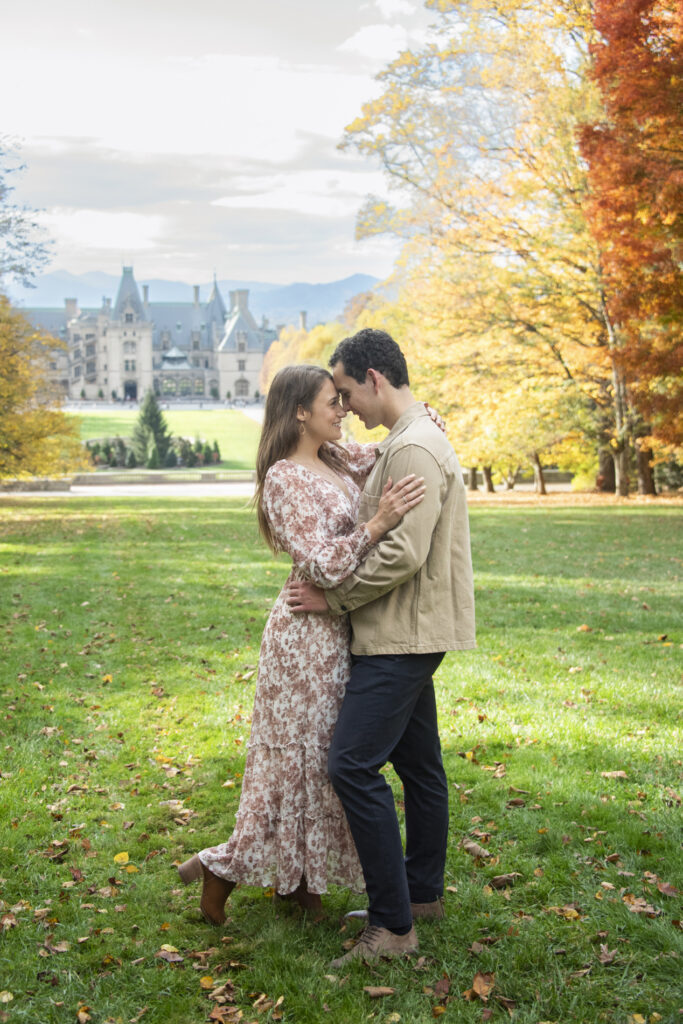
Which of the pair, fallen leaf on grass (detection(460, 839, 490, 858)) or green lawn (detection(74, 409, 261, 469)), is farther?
green lawn (detection(74, 409, 261, 469))

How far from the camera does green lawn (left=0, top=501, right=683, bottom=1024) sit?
10.1ft

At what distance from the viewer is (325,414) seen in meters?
3.34

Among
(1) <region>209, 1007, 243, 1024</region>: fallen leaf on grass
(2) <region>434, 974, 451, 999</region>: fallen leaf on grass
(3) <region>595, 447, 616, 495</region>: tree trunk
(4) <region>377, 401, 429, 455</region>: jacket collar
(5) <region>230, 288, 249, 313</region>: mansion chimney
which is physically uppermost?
(5) <region>230, 288, 249, 313</region>: mansion chimney

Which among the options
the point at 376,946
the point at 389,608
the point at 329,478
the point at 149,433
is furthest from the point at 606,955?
the point at 149,433

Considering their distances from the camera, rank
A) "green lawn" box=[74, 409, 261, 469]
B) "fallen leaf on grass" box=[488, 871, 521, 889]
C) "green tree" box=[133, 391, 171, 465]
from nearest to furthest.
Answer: "fallen leaf on grass" box=[488, 871, 521, 889], "green tree" box=[133, 391, 171, 465], "green lawn" box=[74, 409, 261, 469]

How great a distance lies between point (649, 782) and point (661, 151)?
11.2 meters

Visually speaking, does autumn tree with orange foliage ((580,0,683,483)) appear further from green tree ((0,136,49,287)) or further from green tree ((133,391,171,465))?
green tree ((133,391,171,465))

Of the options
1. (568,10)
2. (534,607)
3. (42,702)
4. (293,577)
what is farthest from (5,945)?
(568,10)

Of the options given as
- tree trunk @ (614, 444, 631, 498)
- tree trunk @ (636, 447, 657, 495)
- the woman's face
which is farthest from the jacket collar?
tree trunk @ (636, 447, 657, 495)

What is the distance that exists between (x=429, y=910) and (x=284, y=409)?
2028 mm

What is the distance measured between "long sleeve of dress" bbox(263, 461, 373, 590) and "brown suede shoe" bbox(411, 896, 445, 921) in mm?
1392

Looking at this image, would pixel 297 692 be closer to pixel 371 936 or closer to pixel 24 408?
pixel 371 936

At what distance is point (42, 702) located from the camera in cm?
638

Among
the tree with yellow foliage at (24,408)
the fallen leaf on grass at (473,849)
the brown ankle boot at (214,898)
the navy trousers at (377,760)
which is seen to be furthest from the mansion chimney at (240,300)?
the navy trousers at (377,760)
